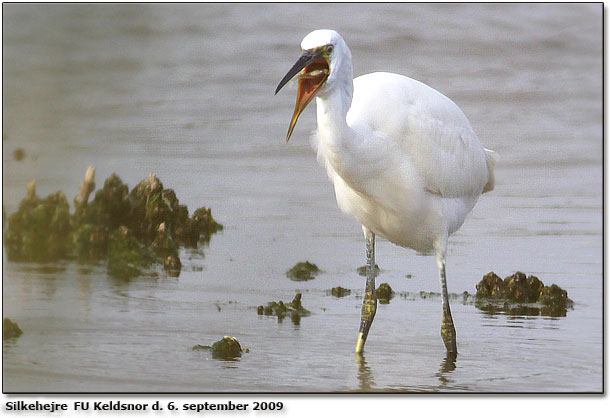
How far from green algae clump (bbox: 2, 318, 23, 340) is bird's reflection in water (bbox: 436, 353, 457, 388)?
1.92 metres

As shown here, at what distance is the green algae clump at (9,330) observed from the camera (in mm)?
4188

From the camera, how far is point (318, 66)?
3.63 m

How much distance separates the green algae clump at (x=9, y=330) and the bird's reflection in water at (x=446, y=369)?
192 centimetres

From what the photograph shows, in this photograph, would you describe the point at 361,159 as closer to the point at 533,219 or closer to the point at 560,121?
the point at 533,219

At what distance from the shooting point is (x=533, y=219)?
598 centimetres

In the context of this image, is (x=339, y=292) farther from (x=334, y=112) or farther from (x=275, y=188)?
(x=334, y=112)

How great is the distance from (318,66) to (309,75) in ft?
0.22

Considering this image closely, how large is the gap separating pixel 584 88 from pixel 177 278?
3901mm

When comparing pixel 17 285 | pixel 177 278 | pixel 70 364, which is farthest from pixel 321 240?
pixel 70 364

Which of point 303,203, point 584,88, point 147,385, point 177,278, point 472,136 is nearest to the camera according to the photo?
point 147,385

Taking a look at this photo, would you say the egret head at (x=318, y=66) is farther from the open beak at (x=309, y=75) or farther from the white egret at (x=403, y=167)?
the white egret at (x=403, y=167)

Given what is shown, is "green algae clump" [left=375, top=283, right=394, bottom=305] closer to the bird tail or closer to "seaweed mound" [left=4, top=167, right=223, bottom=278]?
the bird tail

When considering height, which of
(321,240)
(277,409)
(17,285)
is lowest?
(277,409)

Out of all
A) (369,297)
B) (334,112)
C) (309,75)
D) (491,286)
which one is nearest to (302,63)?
(309,75)
